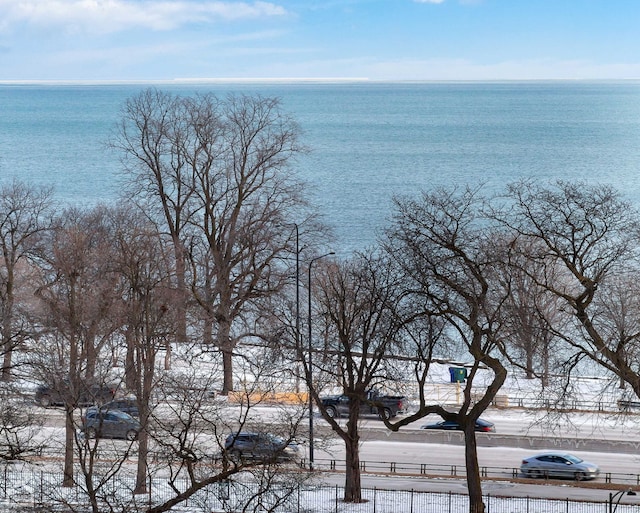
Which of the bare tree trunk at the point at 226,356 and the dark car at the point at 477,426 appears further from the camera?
the bare tree trunk at the point at 226,356

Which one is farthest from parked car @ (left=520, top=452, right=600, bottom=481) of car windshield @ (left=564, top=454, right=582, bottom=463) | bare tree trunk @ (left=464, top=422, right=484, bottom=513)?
bare tree trunk @ (left=464, top=422, right=484, bottom=513)

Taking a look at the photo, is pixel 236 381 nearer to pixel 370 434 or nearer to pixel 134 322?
pixel 370 434

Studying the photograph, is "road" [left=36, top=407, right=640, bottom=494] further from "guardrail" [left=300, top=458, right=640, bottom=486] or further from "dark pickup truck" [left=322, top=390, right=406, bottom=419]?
"dark pickup truck" [left=322, top=390, right=406, bottom=419]

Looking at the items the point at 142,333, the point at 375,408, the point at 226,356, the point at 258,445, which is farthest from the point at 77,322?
the point at 226,356

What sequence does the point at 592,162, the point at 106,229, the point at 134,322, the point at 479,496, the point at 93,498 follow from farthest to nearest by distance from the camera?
the point at 592,162 → the point at 106,229 → the point at 134,322 → the point at 479,496 → the point at 93,498

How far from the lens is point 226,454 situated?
2180 cm

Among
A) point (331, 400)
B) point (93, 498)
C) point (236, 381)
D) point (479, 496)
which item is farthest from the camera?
point (236, 381)

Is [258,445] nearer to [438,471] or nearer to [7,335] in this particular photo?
[438,471]

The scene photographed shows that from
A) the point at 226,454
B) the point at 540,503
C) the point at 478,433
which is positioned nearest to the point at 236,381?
the point at 478,433

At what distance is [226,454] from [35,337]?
12.2 metres

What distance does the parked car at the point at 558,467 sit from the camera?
3216 centimetres

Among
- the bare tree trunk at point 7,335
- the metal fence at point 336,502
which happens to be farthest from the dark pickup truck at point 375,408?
the bare tree trunk at point 7,335

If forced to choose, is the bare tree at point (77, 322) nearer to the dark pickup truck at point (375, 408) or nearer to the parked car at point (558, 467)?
the dark pickup truck at point (375, 408)

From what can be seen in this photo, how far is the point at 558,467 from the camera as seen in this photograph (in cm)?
3250
